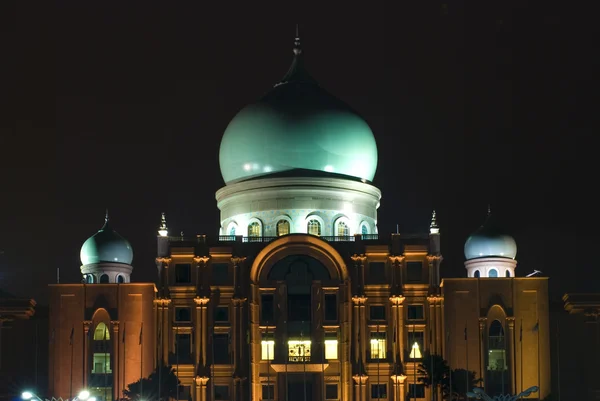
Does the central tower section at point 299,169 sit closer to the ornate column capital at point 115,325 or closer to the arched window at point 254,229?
the arched window at point 254,229

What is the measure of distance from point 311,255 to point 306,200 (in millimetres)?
5777

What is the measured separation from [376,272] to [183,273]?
12.5 m

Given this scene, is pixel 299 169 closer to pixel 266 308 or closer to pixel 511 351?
pixel 266 308

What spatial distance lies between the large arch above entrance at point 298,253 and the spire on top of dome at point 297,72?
1344 centimetres

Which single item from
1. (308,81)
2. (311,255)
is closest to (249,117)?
(308,81)

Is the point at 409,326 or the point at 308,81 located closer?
the point at 409,326

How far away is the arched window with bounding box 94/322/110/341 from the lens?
4274 inches

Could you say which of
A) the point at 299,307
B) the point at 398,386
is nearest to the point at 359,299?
the point at 299,307

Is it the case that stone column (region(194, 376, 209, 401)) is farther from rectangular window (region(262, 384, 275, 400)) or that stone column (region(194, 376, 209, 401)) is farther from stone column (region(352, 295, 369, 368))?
stone column (region(352, 295, 369, 368))

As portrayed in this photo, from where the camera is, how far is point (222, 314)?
10775 cm

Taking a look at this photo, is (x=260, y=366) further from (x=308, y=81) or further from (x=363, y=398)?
(x=308, y=81)

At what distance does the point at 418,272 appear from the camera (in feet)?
356

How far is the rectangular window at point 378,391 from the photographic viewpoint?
106 metres

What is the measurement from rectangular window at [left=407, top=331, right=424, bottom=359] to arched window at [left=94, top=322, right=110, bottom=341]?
19.5 meters
